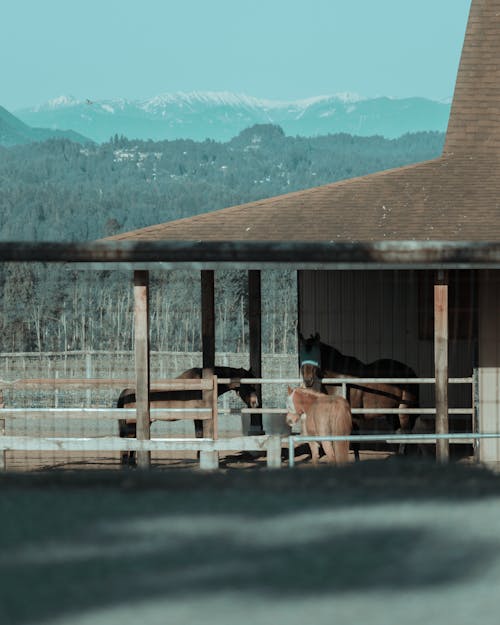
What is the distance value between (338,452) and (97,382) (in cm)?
298

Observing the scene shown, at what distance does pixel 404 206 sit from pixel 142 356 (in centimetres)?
403

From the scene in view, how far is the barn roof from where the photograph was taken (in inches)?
536

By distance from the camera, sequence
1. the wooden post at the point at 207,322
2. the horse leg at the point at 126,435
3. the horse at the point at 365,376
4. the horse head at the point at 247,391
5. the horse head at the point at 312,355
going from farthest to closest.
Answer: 1. the horse head at the point at 247,391
2. the horse at the point at 365,376
3. the horse leg at the point at 126,435
4. the wooden post at the point at 207,322
5. the horse head at the point at 312,355

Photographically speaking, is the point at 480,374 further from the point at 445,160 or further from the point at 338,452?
the point at 445,160

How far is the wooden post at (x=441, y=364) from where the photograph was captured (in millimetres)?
12430

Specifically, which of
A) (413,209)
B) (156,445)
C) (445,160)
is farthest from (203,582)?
(445,160)

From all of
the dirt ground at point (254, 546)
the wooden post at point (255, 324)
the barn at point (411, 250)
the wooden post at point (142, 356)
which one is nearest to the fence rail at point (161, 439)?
the wooden post at point (142, 356)

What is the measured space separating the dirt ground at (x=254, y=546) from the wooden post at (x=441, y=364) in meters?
6.68

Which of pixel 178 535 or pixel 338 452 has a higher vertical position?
pixel 178 535

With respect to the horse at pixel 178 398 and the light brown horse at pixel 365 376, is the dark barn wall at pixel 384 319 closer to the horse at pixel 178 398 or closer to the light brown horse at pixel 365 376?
the light brown horse at pixel 365 376

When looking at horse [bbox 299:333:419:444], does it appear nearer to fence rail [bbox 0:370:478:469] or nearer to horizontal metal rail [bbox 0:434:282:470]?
fence rail [bbox 0:370:478:469]

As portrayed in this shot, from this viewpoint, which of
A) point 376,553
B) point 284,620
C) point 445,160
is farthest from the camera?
point 445,160

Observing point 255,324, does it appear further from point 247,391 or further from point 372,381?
point 372,381

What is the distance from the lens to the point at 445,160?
16.5 m
